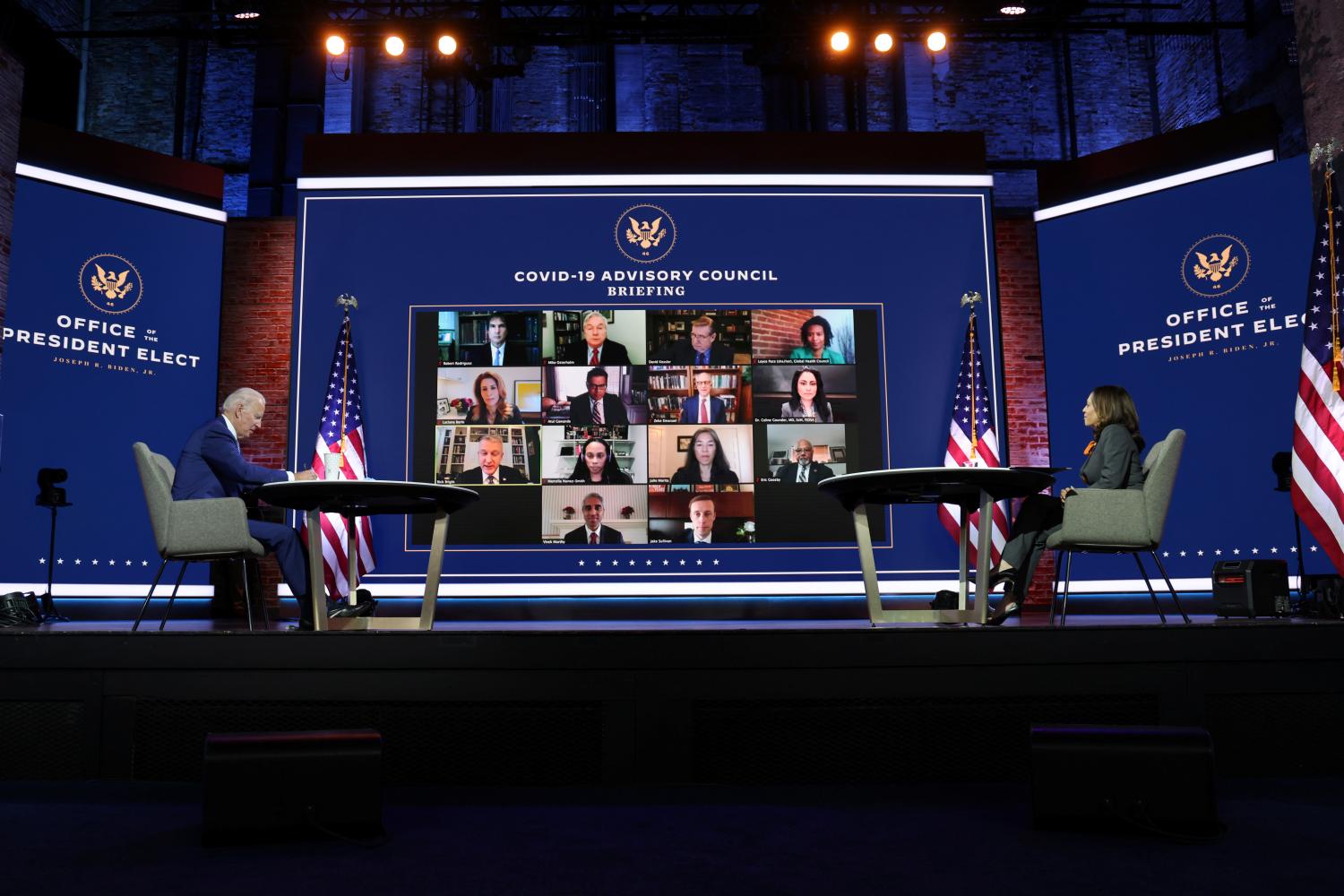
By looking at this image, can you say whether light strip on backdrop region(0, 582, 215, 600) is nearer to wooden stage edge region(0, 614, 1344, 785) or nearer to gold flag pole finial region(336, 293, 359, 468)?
gold flag pole finial region(336, 293, 359, 468)

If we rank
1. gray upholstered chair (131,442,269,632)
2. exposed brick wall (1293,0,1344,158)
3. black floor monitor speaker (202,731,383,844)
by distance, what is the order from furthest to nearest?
exposed brick wall (1293,0,1344,158) → gray upholstered chair (131,442,269,632) → black floor monitor speaker (202,731,383,844)

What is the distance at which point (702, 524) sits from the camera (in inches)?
296

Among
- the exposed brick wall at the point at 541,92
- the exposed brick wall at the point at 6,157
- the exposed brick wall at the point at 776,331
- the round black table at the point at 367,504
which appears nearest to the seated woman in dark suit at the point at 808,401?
the exposed brick wall at the point at 776,331

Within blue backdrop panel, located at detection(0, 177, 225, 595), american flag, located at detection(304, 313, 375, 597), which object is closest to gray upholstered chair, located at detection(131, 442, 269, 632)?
american flag, located at detection(304, 313, 375, 597)

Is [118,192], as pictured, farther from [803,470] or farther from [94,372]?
[803,470]

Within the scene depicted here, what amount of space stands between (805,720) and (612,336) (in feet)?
15.0

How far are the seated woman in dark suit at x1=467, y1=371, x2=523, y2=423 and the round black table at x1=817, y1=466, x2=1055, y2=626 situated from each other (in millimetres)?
3506

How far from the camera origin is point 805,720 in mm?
3586

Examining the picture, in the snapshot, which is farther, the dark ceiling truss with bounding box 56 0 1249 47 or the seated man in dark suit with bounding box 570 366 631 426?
the dark ceiling truss with bounding box 56 0 1249 47

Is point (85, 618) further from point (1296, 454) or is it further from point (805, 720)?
point (1296, 454)

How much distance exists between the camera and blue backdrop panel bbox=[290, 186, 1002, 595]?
767cm

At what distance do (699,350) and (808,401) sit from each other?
0.89m

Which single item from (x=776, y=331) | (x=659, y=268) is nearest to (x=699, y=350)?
(x=776, y=331)

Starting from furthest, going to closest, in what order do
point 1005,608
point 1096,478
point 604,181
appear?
point 604,181
point 1096,478
point 1005,608
